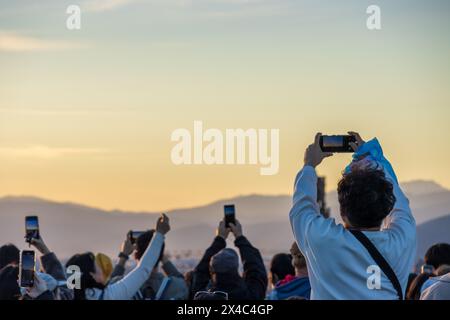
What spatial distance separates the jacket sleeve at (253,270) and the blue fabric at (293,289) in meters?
0.74

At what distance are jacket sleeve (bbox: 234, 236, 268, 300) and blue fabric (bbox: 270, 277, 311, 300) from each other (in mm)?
738

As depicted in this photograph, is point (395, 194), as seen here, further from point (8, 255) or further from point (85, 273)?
point (8, 255)

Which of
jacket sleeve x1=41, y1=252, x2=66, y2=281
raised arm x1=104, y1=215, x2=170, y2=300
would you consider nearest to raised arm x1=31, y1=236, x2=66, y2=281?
jacket sleeve x1=41, y1=252, x2=66, y2=281

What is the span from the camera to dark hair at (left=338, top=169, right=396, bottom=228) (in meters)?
6.62

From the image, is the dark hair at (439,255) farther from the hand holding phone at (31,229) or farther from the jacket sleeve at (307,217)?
the jacket sleeve at (307,217)

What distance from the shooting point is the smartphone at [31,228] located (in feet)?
34.3

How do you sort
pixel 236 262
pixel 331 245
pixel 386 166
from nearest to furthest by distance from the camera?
pixel 331 245
pixel 386 166
pixel 236 262

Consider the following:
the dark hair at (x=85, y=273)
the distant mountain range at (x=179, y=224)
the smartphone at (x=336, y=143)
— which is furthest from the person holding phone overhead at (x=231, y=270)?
the distant mountain range at (x=179, y=224)
